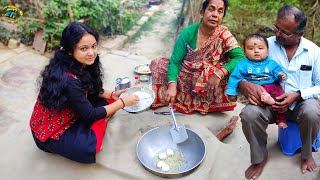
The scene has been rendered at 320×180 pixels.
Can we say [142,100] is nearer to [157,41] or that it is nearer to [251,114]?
[251,114]

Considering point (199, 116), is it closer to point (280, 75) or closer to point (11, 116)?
point (280, 75)

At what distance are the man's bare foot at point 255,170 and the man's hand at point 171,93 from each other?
2.91 ft

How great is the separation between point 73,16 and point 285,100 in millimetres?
3688

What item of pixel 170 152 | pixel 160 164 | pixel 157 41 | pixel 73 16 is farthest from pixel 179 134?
pixel 157 41

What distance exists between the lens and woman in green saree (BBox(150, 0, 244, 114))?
2633 millimetres

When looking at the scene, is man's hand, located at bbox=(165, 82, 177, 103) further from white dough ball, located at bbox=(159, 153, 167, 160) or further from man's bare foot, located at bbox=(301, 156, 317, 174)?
man's bare foot, located at bbox=(301, 156, 317, 174)

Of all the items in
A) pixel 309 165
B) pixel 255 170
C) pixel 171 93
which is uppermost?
pixel 171 93

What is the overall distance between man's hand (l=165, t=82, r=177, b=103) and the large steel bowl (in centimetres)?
27

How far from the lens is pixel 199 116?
2.95 meters

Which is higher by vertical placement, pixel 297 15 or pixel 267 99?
pixel 297 15

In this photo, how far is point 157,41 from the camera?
17.9ft

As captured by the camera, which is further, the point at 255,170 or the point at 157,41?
the point at 157,41

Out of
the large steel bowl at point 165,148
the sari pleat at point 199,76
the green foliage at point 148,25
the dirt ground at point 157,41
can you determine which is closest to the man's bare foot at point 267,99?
the large steel bowl at point 165,148

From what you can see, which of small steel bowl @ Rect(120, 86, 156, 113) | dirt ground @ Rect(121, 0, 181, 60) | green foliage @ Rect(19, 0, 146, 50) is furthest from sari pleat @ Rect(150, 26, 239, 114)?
green foliage @ Rect(19, 0, 146, 50)
